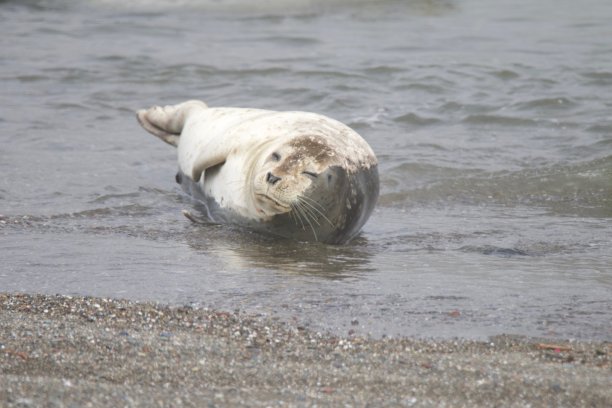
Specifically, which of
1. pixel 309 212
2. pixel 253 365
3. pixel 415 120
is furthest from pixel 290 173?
pixel 415 120

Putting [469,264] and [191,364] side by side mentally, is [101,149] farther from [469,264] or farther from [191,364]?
[191,364]

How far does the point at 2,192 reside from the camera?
7500 millimetres

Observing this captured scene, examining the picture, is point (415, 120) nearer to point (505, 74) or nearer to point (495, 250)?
point (505, 74)

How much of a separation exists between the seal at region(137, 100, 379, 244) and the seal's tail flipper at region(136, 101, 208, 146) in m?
0.75

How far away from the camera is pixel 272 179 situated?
5879mm

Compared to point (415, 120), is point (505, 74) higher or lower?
higher

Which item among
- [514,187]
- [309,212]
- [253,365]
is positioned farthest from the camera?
[514,187]

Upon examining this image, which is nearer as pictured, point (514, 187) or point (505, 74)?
point (514, 187)

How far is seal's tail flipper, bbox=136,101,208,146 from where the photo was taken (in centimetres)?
796

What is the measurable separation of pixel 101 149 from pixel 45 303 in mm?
4736

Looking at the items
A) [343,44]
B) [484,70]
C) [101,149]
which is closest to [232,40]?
[343,44]

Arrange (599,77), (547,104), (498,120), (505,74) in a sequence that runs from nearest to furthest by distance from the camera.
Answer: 1. (498,120)
2. (547,104)
3. (599,77)
4. (505,74)

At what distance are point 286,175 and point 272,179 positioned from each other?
0.09 m

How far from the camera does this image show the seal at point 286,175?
588 centimetres
